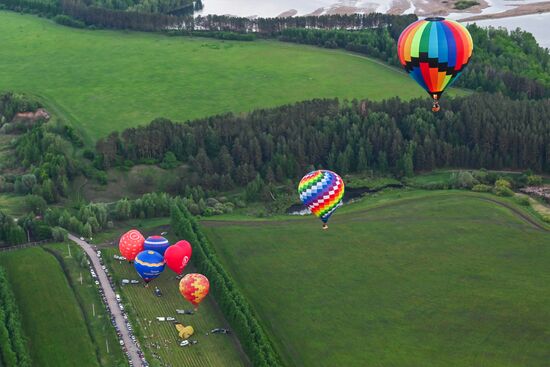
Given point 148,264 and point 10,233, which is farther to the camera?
point 10,233

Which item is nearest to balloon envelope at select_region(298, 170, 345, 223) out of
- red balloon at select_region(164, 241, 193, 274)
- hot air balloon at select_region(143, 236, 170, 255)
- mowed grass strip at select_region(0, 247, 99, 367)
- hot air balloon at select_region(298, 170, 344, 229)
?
hot air balloon at select_region(298, 170, 344, 229)

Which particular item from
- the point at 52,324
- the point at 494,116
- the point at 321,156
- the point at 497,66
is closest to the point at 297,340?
the point at 52,324

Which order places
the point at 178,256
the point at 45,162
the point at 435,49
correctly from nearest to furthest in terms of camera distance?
the point at 435,49 < the point at 178,256 < the point at 45,162

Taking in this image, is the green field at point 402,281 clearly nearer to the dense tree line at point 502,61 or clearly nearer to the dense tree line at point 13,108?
the dense tree line at point 502,61

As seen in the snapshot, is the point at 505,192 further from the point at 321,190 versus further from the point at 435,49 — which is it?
the point at 435,49

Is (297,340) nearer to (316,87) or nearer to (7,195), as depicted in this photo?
(7,195)

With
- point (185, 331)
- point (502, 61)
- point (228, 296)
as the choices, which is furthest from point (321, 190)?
point (502, 61)

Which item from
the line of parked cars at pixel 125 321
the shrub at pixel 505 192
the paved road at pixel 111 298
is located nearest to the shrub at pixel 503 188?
the shrub at pixel 505 192

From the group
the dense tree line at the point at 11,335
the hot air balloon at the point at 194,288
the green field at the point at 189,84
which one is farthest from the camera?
the green field at the point at 189,84
